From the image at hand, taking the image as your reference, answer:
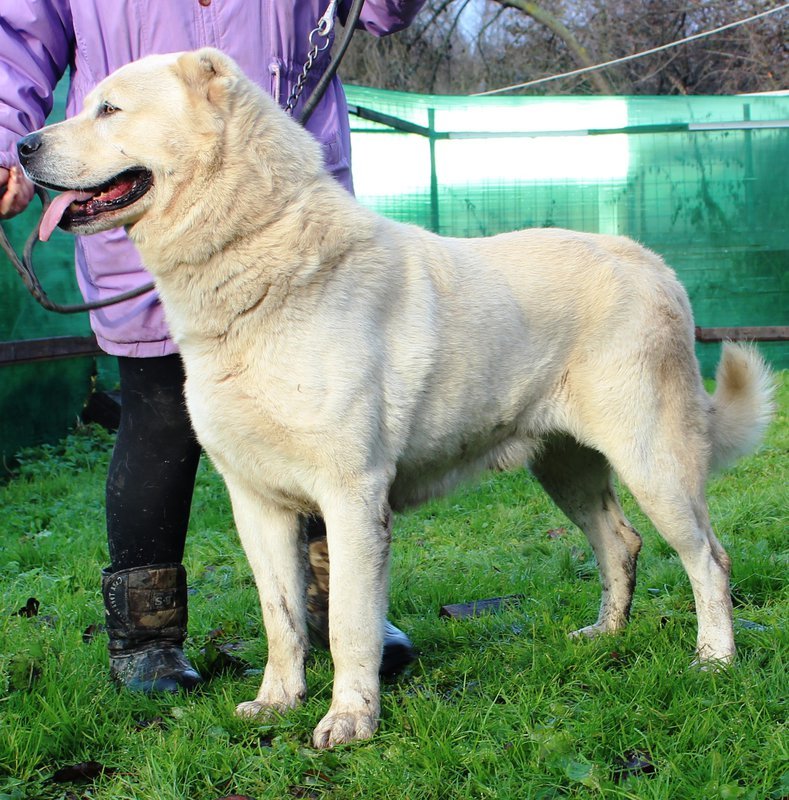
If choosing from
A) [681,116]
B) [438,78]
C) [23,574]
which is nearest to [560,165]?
[681,116]

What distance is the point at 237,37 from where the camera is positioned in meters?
2.61

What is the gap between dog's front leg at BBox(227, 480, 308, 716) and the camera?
2.54 metres

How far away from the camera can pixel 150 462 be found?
2.75 metres

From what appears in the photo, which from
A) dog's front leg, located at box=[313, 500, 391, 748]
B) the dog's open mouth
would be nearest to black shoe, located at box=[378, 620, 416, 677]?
dog's front leg, located at box=[313, 500, 391, 748]

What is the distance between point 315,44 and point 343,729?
1.80 meters

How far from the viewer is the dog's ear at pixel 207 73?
2301 millimetres

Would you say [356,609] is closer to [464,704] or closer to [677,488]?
[464,704]

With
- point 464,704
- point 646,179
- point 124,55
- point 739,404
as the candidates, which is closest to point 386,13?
point 124,55

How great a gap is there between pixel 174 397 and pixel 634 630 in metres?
1.49

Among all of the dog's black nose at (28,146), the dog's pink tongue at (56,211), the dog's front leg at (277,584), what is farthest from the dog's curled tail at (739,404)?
the dog's black nose at (28,146)

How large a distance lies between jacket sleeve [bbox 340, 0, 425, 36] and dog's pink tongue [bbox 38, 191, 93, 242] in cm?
111

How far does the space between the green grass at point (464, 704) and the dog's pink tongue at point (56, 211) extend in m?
1.11

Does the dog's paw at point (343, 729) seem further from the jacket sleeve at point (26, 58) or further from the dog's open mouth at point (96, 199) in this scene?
the jacket sleeve at point (26, 58)

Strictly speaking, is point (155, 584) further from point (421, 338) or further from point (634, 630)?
point (634, 630)
